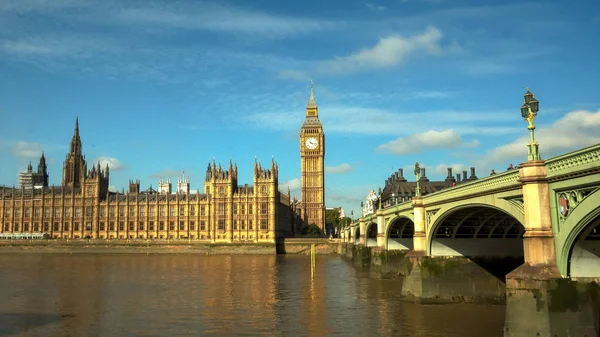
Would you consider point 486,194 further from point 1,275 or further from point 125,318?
point 1,275

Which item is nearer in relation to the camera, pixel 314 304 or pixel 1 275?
pixel 314 304

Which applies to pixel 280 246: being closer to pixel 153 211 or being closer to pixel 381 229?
pixel 153 211

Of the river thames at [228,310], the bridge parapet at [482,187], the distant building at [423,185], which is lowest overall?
the river thames at [228,310]

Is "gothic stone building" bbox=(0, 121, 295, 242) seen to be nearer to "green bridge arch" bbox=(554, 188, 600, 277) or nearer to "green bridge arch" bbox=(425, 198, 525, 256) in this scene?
"green bridge arch" bbox=(425, 198, 525, 256)

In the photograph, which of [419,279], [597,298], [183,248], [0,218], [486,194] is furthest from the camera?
[0,218]

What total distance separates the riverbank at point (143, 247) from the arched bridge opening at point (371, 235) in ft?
120

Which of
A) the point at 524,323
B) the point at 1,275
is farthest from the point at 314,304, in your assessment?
the point at 1,275

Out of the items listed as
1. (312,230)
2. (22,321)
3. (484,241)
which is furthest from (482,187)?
(312,230)

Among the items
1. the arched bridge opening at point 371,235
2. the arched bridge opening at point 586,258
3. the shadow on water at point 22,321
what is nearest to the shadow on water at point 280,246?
the arched bridge opening at point 371,235

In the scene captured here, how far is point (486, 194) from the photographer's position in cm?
2819

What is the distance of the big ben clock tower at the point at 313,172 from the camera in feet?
586

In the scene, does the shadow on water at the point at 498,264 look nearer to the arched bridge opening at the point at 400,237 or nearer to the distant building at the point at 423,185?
the arched bridge opening at the point at 400,237

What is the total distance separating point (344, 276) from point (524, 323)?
42.7 metres

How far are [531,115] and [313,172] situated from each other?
15820cm
